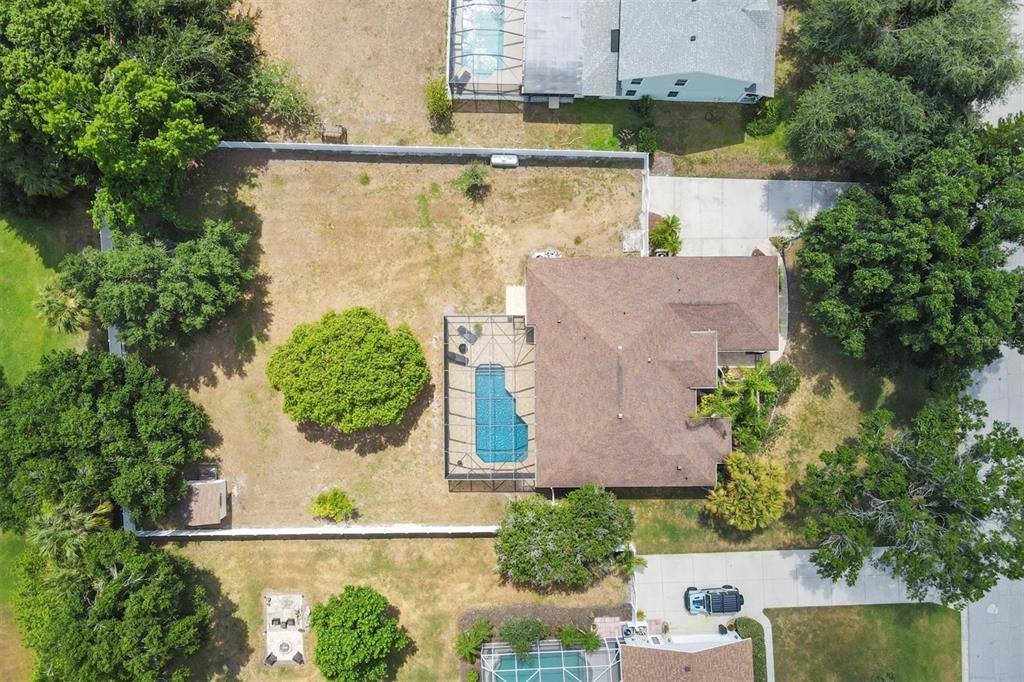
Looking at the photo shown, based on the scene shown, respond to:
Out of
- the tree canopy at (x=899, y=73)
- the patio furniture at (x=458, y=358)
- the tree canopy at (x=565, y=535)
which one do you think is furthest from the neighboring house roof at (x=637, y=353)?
the tree canopy at (x=899, y=73)

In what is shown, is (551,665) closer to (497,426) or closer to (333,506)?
(497,426)

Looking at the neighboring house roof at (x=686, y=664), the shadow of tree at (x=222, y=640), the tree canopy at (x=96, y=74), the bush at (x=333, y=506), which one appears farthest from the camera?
the shadow of tree at (x=222, y=640)

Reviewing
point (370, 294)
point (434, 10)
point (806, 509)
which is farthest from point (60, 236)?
point (806, 509)

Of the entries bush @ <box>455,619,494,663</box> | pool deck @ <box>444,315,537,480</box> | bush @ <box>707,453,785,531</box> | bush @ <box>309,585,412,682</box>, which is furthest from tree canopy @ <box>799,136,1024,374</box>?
bush @ <box>309,585,412,682</box>

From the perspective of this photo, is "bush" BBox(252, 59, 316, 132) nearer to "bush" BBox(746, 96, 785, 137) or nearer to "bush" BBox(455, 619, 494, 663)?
"bush" BBox(746, 96, 785, 137)

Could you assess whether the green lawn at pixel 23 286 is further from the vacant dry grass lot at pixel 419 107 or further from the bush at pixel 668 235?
the bush at pixel 668 235

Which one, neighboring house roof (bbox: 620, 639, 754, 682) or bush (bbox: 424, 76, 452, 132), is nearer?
neighboring house roof (bbox: 620, 639, 754, 682)

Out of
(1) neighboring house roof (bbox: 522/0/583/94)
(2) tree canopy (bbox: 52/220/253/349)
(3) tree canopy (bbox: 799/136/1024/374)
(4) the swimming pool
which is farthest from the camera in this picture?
(1) neighboring house roof (bbox: 522/0/583/94)
